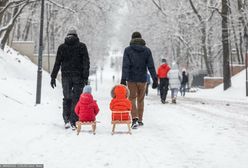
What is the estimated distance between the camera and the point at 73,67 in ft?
34.3

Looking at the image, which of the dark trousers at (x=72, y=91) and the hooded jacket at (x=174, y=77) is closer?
the dark trousers at (x=72, y=91)

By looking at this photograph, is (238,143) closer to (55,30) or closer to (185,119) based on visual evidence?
(185,119)

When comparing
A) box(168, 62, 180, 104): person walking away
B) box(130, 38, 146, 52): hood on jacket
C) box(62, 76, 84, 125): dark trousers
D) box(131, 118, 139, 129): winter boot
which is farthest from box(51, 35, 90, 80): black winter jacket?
box(168, 62, 180, 104): person walking away

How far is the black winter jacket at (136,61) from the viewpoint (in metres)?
11.0

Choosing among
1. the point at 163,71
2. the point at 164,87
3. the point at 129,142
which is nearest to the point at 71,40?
the point at 129,142

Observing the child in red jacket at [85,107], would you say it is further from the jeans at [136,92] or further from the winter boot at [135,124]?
the jeans at [136,92]

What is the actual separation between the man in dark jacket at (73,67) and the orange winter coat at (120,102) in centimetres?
83

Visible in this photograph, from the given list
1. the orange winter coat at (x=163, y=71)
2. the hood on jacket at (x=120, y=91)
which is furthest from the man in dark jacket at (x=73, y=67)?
the orange winter coat at (x=163, y=71)

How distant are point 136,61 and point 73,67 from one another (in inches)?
61.4

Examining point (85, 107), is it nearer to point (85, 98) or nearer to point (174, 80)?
point (85, 98)

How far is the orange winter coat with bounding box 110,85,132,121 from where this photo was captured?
9.97 meters

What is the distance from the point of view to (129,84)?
1112 cm

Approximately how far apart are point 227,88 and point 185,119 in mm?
18444

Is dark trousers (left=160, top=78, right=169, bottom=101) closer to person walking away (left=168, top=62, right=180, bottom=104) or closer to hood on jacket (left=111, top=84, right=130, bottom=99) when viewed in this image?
person walking away (left=168, top=62, right=180, bottom=104)
